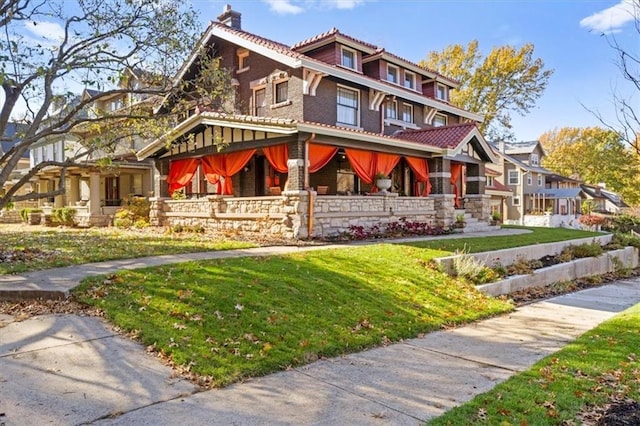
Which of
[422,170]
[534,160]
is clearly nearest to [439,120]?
[422,170]

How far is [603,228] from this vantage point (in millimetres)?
32750

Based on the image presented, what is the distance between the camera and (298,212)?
45.5 feet

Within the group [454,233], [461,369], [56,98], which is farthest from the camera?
[454,233]

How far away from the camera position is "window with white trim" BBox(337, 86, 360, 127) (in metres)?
19.1

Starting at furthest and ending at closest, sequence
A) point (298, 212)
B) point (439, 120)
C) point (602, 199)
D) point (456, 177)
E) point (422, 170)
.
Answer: point (602, 199), point (439, 120), point (456, 177), point (422, 170), point (298, 212)

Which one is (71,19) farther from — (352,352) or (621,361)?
(621,361)

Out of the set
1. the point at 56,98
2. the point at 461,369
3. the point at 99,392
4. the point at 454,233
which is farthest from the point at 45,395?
the point at 454,233

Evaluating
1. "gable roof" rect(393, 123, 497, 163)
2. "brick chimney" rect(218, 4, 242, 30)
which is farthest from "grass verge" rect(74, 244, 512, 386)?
"brick chimney" rect(218, 4, 242, 30)

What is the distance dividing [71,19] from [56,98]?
7.88 feet

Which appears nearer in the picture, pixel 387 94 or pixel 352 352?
pixel 352 352

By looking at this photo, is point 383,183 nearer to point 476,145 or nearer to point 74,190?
point 476,145

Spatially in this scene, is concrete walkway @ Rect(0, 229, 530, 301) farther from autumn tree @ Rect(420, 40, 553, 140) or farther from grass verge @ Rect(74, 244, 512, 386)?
autumn tree @ Rect(420, 40, 553, 140)

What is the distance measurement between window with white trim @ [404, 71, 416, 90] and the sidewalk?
18.6 meters

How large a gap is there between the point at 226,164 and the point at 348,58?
7.24 m
